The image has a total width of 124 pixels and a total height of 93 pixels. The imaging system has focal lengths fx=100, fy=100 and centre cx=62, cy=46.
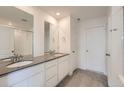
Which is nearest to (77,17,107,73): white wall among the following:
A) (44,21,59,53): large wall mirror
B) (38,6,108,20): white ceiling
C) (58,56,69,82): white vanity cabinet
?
(38,6,108,20): white ceiling

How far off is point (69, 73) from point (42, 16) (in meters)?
2.30

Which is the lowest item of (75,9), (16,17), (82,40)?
(82,40)

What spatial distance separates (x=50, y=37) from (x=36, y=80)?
2054 mm

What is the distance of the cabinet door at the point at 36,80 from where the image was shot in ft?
5.58

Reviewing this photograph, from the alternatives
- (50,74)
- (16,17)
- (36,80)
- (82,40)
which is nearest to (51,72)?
(50,74)

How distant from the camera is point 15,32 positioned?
209 cm

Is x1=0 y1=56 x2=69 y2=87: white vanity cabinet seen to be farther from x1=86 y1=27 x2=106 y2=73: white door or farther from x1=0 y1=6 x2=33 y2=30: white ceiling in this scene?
x1=86 y1=27 x2=106 y2=73: white door

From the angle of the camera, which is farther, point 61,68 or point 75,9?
point 75,9

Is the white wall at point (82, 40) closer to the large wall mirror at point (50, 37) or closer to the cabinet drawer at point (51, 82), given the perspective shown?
the large wall mirror at point (50, 37)

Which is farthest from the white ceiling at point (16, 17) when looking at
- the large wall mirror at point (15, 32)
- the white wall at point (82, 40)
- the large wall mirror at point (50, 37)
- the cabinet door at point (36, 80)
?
the white wall at point (82, 40)

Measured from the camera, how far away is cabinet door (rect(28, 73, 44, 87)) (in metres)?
1.70

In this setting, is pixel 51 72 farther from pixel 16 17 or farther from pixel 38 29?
pixel 16 17
